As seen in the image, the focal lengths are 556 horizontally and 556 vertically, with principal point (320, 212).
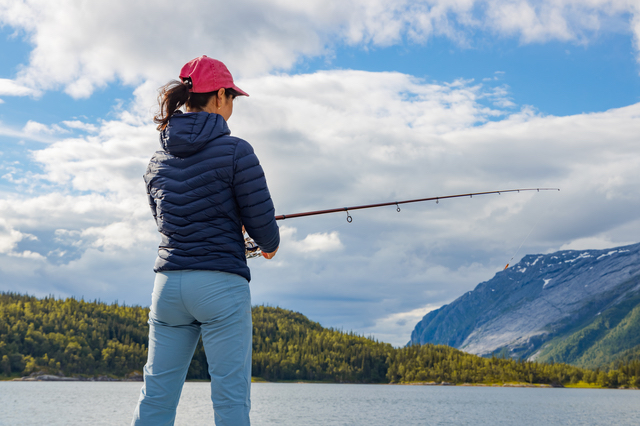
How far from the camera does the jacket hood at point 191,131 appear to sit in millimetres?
2961

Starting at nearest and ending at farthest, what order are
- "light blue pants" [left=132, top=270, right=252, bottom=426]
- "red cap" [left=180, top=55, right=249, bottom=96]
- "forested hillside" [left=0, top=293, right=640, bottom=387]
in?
1. "light blue pants" [left=132, top=270, right=252, bottom=426]
2. "red cap" [left=180, top=55, right=249, bottom=96]
3. "forested hillside" [left=0, top=293, right=640, bottom=387]

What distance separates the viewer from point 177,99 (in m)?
3.22

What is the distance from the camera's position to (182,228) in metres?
2.93

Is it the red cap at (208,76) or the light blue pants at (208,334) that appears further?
the red cap at (208,76)

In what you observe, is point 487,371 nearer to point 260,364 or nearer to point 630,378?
point 630,378

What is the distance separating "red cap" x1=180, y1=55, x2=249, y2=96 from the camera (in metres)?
3.19

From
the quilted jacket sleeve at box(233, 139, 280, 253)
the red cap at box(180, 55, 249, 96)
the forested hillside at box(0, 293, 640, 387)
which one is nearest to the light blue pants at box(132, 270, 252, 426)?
the quilted jacket sleeve at box(233, 139, 280, 253)

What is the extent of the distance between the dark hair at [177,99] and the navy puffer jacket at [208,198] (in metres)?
0.19

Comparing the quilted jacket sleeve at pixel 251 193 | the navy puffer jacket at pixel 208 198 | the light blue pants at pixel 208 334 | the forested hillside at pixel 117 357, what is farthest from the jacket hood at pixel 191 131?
the forested hillside at pixel 117 357

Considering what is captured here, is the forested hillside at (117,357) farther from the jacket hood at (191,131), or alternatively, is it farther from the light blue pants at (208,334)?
the jacket hood at (191,131)

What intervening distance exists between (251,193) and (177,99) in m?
0.78

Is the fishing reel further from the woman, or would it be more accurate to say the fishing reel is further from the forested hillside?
the forested hillside

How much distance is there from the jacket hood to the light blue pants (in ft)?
2.17

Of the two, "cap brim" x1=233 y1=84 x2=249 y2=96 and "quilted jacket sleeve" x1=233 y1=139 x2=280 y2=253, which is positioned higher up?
"cap brim" x1=233 y1=84 x2=249 y2=96
